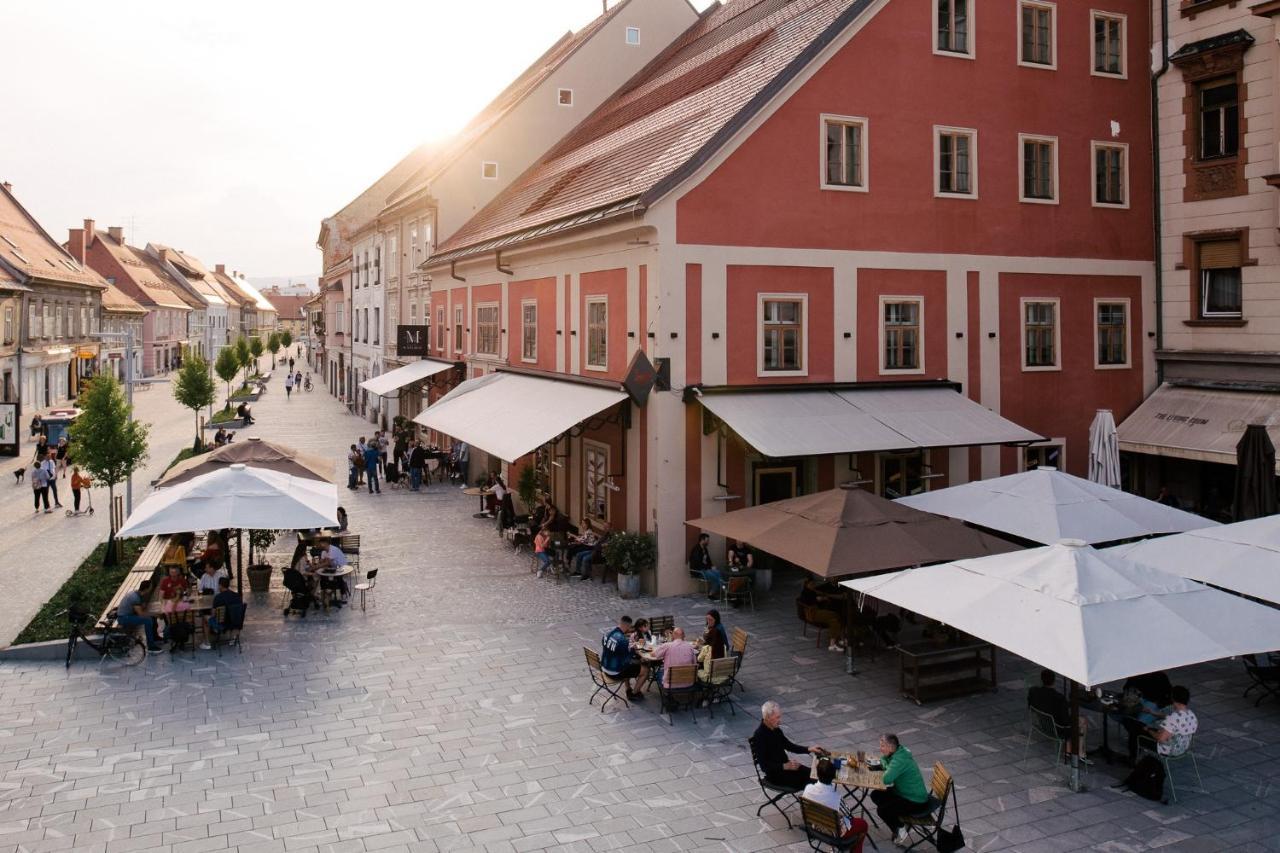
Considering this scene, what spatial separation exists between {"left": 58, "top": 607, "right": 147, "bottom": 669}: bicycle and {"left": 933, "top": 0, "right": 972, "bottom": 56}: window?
17.9 m

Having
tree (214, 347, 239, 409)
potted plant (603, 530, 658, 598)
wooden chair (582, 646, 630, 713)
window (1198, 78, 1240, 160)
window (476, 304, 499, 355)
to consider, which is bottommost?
wooden chair (582, 646, 630, 713)

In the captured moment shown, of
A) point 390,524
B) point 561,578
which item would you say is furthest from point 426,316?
point 561,578

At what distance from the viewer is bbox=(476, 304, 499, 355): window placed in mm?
27891

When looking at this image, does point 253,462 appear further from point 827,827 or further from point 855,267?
point 827,827

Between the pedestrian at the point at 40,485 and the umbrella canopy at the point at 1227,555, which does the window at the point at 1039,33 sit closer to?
the umbrella canopy at the point at 1227,555

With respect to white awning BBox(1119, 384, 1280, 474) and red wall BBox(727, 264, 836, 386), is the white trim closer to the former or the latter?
red wall BBox(727, 264, 836, 386)

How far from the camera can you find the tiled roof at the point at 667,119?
1839 cm

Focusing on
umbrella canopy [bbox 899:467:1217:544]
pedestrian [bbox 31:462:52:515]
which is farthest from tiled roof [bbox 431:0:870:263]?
pedestrian [bbox 31:462:52:515]

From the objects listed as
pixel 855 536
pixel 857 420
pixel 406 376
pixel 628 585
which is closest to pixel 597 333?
pixel 628 585

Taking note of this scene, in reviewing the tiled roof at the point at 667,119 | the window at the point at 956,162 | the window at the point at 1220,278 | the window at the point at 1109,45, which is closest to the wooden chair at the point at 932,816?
the tiled roof at the point at 667,119

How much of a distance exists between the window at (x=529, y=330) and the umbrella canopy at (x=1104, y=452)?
41.8ft

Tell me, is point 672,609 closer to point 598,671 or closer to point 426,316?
point 598,671

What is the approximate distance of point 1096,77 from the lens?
21438mm

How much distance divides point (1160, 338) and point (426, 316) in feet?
83.7
